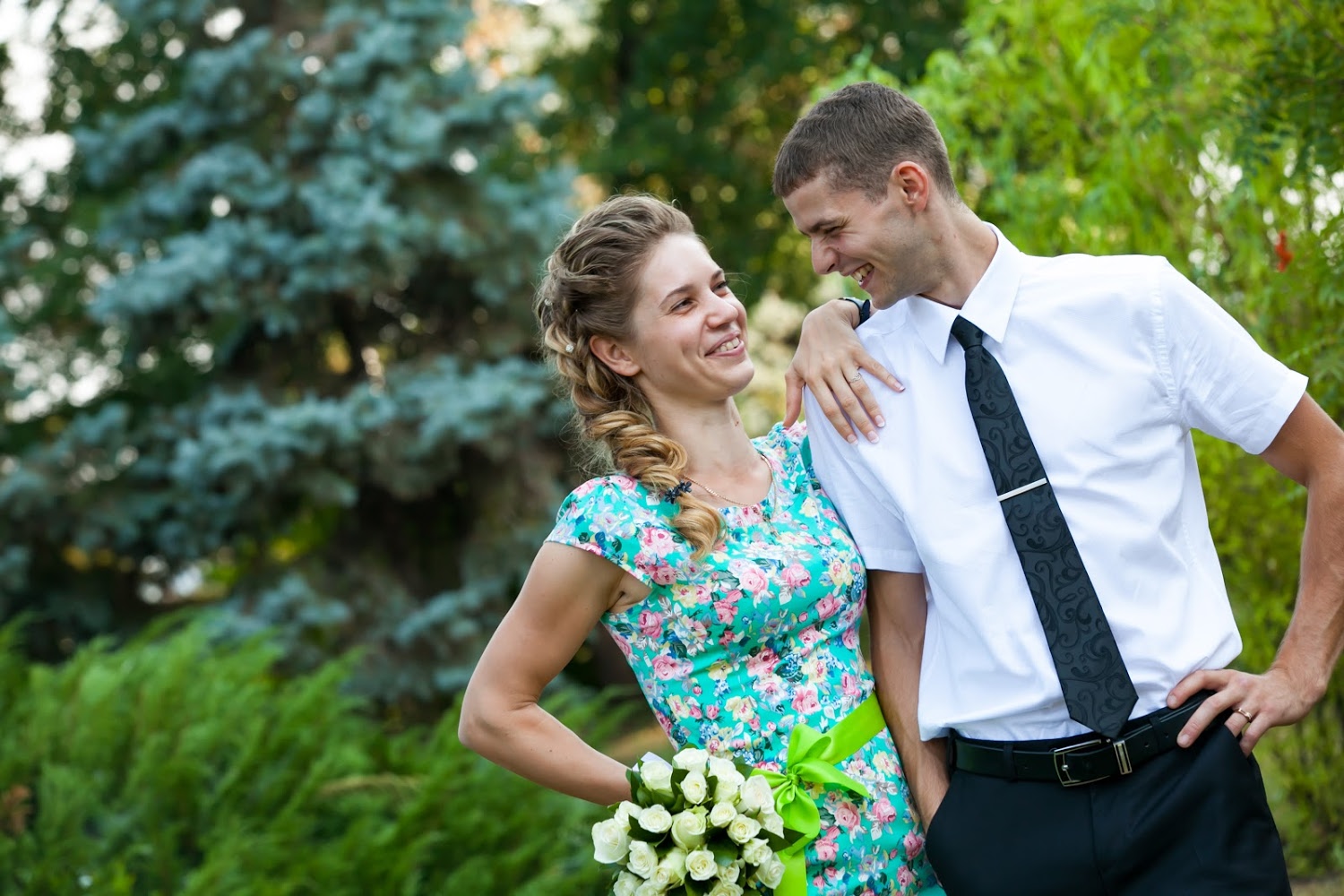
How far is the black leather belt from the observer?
2348 mm

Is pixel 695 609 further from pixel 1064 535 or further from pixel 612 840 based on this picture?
pixel 1064 535

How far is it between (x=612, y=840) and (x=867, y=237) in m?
1.24

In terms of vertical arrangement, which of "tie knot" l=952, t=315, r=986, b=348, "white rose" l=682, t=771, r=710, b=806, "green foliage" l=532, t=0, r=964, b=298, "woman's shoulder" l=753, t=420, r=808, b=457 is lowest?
"white rose" l=682, t=771, r=710, b=806

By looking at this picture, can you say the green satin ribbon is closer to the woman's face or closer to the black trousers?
the black trousers

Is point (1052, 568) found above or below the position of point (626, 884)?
above

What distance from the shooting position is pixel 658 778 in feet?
7.61

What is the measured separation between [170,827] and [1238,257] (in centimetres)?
Result: 433

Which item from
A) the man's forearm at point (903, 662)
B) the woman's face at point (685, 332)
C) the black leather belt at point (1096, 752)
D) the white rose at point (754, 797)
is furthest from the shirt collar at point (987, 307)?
the white rose at point (754, 797)

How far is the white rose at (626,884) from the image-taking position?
230 cm

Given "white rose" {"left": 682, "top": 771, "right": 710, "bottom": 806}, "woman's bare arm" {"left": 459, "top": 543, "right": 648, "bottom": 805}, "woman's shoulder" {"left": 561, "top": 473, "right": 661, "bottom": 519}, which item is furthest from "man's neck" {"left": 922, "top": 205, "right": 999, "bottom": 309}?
"white rose" {"left": 682, "top": 771, "right": 710, "bottom": 806}

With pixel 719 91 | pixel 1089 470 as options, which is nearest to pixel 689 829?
pixel 1089 470

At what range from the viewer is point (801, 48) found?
Answer: 1278cm

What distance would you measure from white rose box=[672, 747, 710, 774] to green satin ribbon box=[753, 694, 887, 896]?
0.47ft

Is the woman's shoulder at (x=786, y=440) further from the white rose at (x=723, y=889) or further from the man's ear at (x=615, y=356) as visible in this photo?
the white rose at (x=723, y=889)
